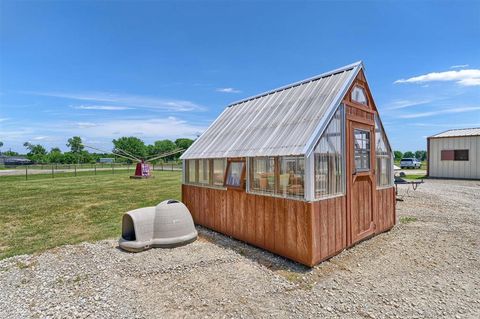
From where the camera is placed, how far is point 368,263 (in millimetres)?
5000

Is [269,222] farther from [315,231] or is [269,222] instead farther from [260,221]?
[315,231]

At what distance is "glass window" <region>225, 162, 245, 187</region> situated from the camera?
20.5 feet

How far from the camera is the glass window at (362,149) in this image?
19.6ft

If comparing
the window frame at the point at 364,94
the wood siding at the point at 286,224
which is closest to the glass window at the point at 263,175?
the wood siding at the point at 286,224

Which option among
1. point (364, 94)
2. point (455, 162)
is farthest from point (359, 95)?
point (455, 162)

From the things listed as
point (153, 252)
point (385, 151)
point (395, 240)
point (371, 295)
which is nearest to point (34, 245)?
point (153, 252)

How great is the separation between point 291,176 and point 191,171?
386 centimetres

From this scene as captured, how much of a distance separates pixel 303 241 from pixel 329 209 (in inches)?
33.3

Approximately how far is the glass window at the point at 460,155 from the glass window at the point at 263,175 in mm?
21987

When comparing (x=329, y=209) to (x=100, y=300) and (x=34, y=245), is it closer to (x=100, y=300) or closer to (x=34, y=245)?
(x=100, y=300)

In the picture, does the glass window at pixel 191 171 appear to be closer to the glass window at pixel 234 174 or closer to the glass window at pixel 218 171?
the glass window at pixel 218 171

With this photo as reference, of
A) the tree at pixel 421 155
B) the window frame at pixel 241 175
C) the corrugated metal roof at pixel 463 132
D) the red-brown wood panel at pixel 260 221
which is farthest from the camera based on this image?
the tree at pixel 421 155

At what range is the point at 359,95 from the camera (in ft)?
20.3

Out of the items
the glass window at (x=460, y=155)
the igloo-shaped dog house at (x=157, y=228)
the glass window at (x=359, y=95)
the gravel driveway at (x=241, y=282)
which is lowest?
the gravel driveway at (x=241, y=282)
